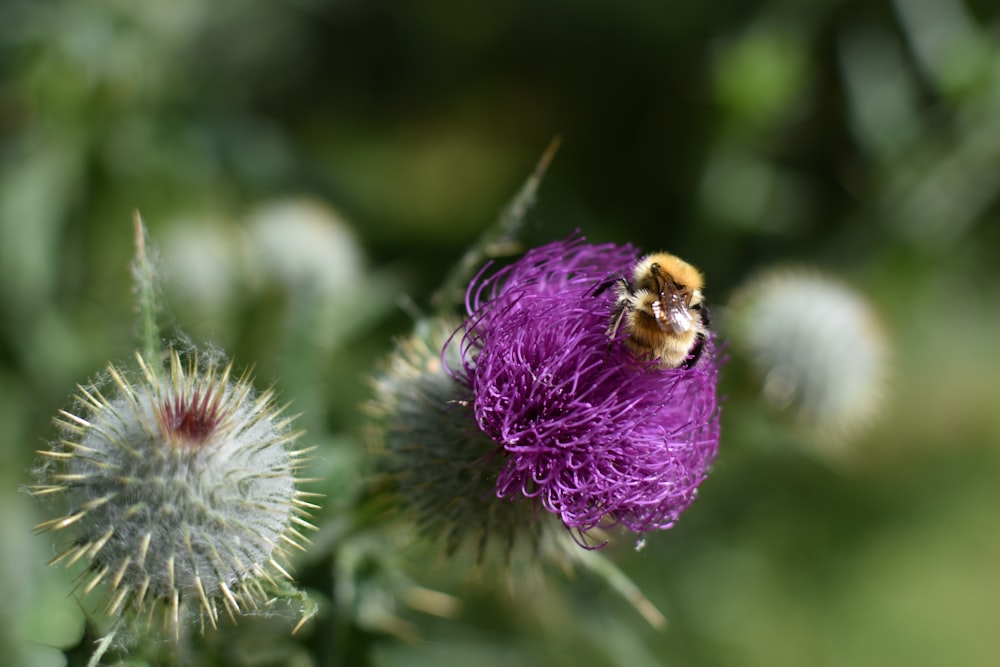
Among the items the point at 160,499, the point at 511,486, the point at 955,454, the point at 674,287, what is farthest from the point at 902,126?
the point at 160,499

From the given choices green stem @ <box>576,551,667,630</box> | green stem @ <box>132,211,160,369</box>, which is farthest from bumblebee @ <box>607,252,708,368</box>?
green stem @ <box>132,211,160,369</box>

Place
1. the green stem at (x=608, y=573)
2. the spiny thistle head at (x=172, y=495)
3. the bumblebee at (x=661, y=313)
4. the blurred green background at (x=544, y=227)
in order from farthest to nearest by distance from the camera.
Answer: the blurred green background at (x=544, y=227) < the green stem at (x=608, y=573) < the bumblebee at (x=661, y=313) < the spiny thistle head at (x=172, y=495)

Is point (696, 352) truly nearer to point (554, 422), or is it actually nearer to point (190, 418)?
point (554, 422)

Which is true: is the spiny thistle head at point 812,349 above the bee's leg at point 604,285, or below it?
below

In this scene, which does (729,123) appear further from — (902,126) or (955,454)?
(955,454)

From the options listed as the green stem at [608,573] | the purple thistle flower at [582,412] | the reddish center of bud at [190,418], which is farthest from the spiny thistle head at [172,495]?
the green stem at [608,573]

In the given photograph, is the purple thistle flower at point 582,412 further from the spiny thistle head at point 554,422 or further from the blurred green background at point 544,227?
the blurred green background at point 544,227
